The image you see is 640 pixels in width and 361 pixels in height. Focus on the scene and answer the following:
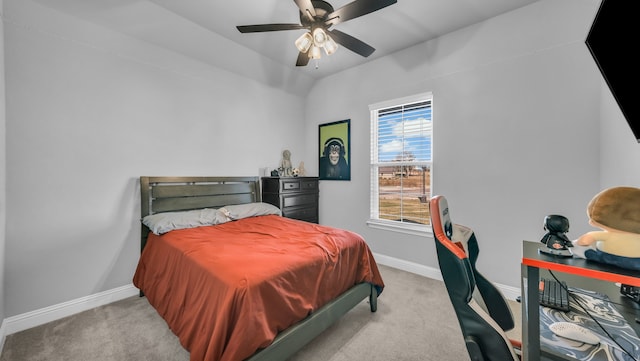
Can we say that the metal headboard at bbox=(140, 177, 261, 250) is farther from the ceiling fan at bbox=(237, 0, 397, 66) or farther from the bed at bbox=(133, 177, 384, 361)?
the ceiling fan at bbox=(237, 0, 397, 66)

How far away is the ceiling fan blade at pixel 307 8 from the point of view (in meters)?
1.77

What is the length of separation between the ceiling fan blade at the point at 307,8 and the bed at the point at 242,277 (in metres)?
1.81

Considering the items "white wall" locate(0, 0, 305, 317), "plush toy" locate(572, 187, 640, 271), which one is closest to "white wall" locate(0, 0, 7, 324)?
"white wall" locate(0, 0, 305, 317)

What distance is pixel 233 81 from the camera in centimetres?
357

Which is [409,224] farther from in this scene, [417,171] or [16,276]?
[16,276]

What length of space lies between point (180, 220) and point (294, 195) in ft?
5.69

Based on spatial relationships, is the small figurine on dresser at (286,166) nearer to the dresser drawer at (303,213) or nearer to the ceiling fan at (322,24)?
the dresser drawer at (303,213)

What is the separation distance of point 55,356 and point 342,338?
6.87 ft

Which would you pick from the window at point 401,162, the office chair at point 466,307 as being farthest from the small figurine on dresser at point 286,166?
the office chair at point 466,307

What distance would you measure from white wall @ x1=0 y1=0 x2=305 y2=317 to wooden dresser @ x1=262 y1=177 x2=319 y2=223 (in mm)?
1004

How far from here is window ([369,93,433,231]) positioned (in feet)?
10.6

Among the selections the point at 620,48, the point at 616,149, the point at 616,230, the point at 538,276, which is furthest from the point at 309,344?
the point at 616,149

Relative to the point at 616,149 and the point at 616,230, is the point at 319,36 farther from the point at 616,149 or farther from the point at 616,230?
the point at 616,149

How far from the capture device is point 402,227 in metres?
3.36
